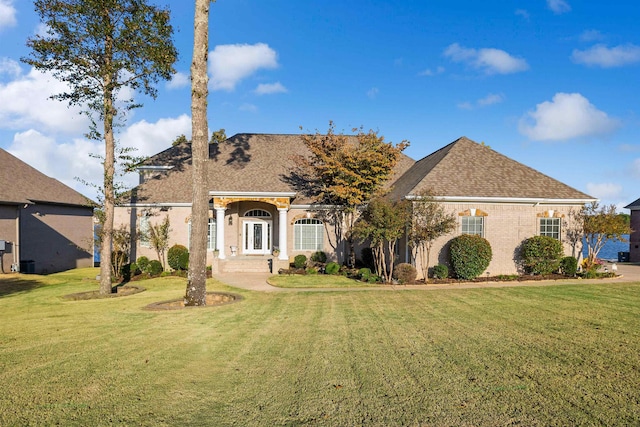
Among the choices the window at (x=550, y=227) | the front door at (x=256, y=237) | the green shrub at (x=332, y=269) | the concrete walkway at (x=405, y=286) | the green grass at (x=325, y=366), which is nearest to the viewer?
the green grass at (x=325, y=366)

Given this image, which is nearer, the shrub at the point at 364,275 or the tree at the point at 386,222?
the tree at the point at 386,222

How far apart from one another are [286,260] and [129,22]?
12.6 meters

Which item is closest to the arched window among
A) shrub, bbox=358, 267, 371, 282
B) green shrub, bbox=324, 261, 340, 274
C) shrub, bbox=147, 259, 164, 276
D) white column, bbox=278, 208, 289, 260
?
white column, bbox=278, 208, 289, 260

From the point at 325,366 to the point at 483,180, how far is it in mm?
15685

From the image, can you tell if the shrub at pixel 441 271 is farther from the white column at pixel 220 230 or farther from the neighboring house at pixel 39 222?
the neighboring house at pixel 39 222

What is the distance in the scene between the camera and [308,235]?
74.6 ft

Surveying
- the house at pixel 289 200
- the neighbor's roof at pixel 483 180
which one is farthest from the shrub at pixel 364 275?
the neighbor's roof at pixel 483 180

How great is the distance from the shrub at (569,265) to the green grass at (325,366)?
7.09 metres

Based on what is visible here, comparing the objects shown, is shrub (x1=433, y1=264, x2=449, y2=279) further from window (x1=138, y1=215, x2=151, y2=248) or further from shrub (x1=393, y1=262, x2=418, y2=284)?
window (x1=138, y1=215, x2=151, y2=248)

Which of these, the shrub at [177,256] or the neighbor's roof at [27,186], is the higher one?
the neighbor's roof at [27,186]

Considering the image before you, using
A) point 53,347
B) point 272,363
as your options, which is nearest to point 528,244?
point 272,363

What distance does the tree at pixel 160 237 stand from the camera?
21562 mm

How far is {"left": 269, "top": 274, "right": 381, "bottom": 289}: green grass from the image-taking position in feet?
53.4

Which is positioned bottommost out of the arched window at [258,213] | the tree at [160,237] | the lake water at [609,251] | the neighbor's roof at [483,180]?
the lake water at [609,251]
